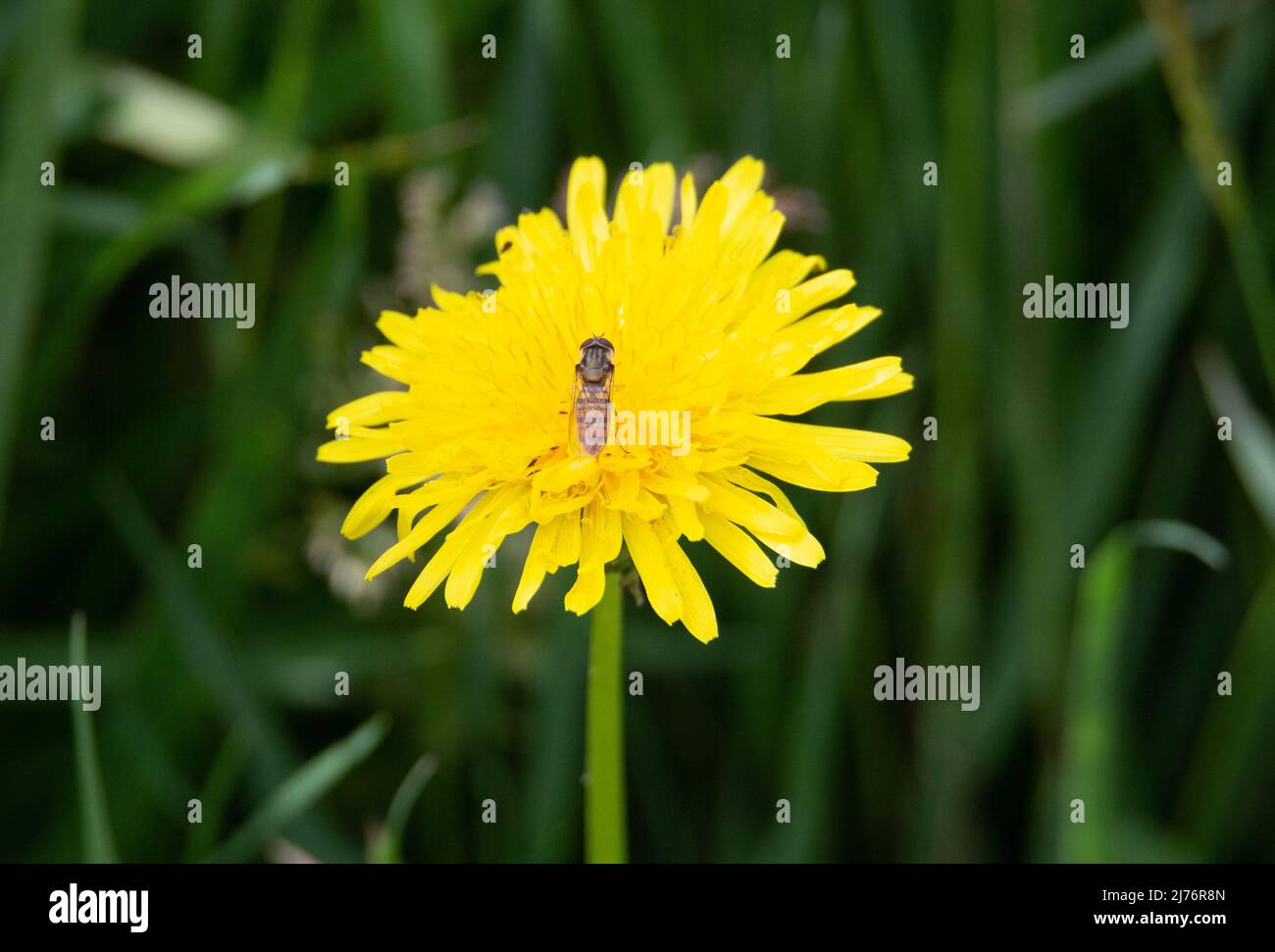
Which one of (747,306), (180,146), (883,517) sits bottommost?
(883,517)

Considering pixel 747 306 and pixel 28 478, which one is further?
pixel 28 478

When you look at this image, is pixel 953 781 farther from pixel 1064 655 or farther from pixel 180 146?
pixel 180 146

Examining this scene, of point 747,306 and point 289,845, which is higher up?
point 747,306

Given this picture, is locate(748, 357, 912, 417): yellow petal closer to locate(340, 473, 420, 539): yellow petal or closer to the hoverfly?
the hoverfly

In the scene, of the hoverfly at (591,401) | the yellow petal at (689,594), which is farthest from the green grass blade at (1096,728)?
the hoverfly at (591,401)

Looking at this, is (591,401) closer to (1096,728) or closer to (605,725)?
(605,725)

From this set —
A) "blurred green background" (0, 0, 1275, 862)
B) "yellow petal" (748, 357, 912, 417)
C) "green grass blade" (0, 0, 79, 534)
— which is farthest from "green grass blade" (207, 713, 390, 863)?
"green grass blade" (0, 0, 79, 534)

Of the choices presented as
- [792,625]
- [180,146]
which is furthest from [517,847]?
[180,146]
